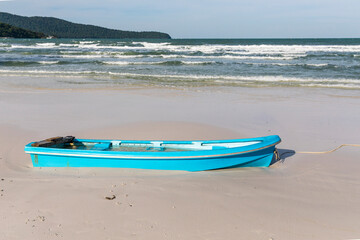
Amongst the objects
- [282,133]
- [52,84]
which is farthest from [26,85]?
[282,133]

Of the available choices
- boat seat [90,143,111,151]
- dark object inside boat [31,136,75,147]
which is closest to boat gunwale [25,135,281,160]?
dark object inside boat [31,136,75,147]

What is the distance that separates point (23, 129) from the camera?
838 cm

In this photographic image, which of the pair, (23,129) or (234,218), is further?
(23,129)

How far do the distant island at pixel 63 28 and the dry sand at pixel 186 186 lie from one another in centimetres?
13078

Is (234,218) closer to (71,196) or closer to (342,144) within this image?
(71,196)

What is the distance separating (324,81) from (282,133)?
9.53 m

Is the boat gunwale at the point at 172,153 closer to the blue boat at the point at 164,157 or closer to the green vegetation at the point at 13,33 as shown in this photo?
the blue boat at the point at 164,157

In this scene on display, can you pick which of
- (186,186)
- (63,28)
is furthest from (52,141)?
(63,28)

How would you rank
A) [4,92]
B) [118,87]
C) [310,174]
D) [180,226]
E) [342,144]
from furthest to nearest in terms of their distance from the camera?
[118,87] → [4,92] → [342,144] → [310,174] → [180,226]

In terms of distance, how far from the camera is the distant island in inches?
5295

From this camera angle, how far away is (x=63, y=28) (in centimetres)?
13825

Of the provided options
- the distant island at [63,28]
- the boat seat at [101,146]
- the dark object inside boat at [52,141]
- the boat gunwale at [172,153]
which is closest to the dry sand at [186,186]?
the boat gunwale at [172,153]

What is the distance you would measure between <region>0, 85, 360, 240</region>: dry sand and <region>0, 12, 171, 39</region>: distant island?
131 metres

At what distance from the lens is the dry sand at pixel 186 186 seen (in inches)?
165
